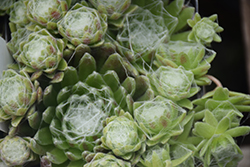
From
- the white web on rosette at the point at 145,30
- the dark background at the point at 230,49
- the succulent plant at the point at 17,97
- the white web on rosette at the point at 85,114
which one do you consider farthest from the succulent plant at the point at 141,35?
the dark background at the point at 230,49

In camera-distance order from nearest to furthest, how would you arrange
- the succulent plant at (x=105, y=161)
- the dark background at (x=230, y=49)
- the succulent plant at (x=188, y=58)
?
the succulent plant at (x=105, y=161), the succulent plant at (x=188, y=58), the dark background at (x=230, y=49)

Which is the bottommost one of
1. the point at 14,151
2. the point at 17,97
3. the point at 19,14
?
the point at 14,151

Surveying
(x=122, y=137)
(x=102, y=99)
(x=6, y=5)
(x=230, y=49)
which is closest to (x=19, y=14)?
(x=6, y=5)

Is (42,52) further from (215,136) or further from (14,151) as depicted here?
(215,136)

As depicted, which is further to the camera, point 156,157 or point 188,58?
point 188,58

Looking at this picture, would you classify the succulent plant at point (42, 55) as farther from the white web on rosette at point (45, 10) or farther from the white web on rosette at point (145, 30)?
the white web on rosette at point (145, 30)

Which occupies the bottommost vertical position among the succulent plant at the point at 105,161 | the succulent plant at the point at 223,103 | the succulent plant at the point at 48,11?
the succulent plant at the point at 105,161

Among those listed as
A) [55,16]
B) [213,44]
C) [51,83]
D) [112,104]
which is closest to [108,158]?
[112,104]

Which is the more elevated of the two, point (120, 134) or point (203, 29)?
point (203, 29)
